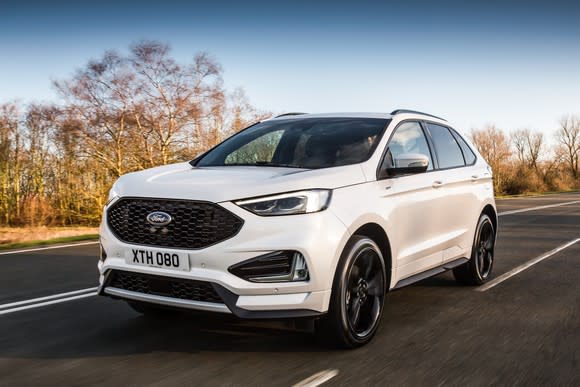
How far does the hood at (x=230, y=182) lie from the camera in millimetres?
3850

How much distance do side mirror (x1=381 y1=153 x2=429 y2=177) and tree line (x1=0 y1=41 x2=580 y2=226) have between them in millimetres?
23127

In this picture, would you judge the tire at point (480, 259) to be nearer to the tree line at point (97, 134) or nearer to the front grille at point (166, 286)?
the front grille at point (166, 286)

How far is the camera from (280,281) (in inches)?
149

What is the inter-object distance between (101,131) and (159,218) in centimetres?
2535

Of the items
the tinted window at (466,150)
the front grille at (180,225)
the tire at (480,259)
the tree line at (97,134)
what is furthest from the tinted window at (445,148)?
the tree line at (97,134)

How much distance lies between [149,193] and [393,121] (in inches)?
90.9

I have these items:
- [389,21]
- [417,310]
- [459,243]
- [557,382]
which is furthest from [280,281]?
[389,21]

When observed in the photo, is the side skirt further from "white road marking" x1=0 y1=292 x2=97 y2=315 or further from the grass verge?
the grass verge

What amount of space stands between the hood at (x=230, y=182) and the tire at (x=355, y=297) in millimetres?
488

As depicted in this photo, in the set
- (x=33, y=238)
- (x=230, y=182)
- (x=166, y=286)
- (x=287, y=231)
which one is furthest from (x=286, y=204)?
(x=33, y=238)

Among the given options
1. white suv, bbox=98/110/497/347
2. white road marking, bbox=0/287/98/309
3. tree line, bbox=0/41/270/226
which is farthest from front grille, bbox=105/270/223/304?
tree line, bbox=0/41/270/226

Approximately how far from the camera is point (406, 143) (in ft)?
17.6

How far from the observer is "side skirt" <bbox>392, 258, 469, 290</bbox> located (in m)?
4.93

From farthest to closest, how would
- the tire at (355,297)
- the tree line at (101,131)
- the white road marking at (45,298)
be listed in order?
the tree line at (101,131), the white road marking at (45,298), the tire at (355,297)
